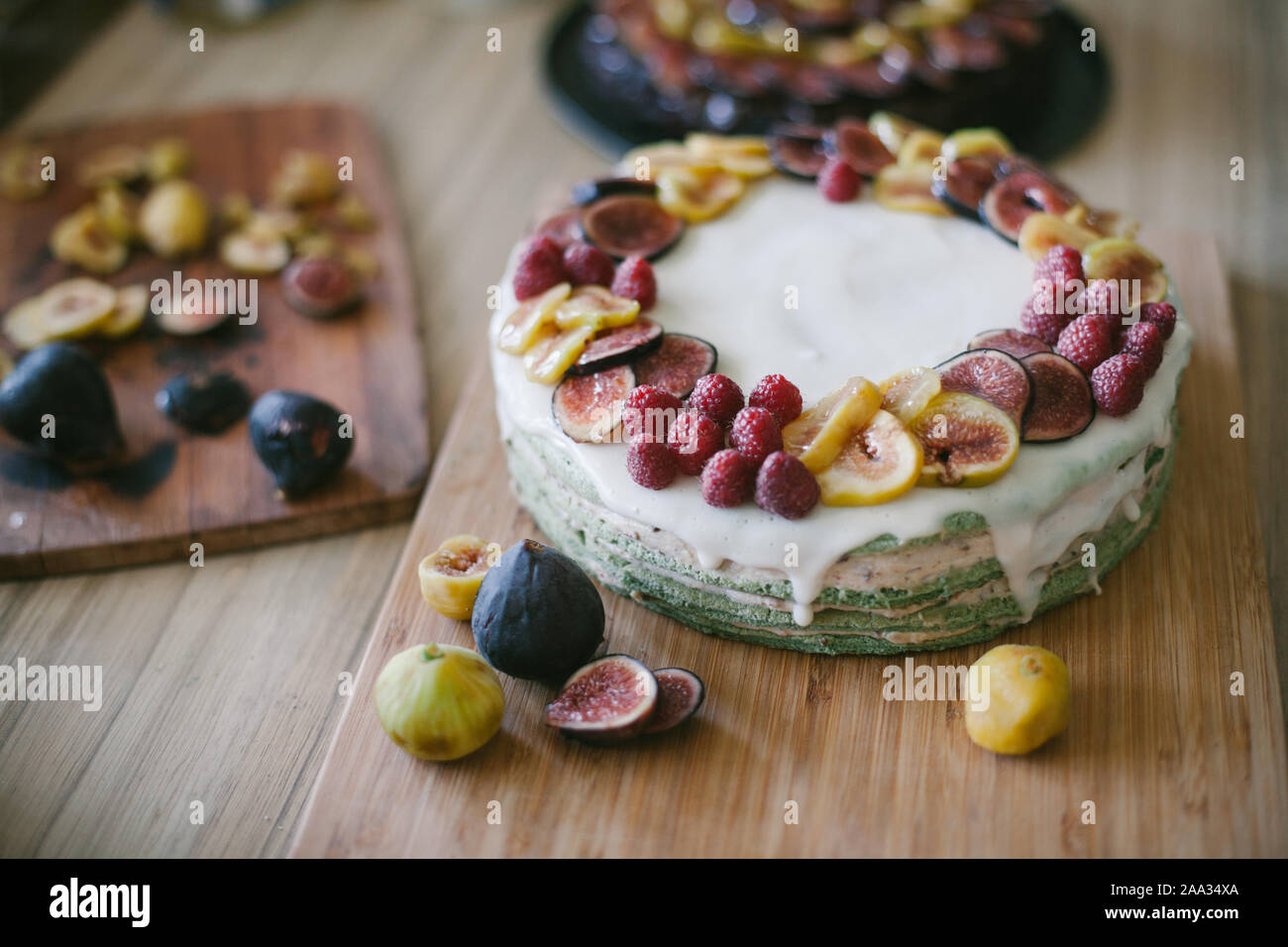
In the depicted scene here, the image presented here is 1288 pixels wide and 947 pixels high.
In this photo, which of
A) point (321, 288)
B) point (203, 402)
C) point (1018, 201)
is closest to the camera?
point (1018, 201)

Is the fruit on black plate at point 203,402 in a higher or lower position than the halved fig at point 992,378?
lower

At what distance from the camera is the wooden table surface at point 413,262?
8.61ft

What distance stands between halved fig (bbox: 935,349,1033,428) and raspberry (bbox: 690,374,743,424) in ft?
1.65

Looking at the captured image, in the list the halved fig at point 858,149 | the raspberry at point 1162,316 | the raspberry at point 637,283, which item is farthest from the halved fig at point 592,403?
the raspberry at point 1162,316

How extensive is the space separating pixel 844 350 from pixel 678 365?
430 millimetres

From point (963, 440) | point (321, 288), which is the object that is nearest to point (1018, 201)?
point (963, 440)

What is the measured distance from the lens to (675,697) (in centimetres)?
255

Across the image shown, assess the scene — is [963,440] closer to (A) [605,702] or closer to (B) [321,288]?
(A) [605,702]

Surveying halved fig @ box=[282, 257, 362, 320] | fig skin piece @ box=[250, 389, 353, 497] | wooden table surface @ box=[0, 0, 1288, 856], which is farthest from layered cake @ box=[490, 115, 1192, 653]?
halved fig @ box=[282, 257, 362, 320]

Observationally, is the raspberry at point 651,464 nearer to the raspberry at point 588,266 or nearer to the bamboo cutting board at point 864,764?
the bamboo cutting board at point 864,764

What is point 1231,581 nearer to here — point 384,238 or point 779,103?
point 779,103

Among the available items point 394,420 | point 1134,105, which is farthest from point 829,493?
point 1134,105

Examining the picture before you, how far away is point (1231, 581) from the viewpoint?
2.83 meters

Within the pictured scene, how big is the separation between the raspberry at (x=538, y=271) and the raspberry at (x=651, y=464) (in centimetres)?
73
